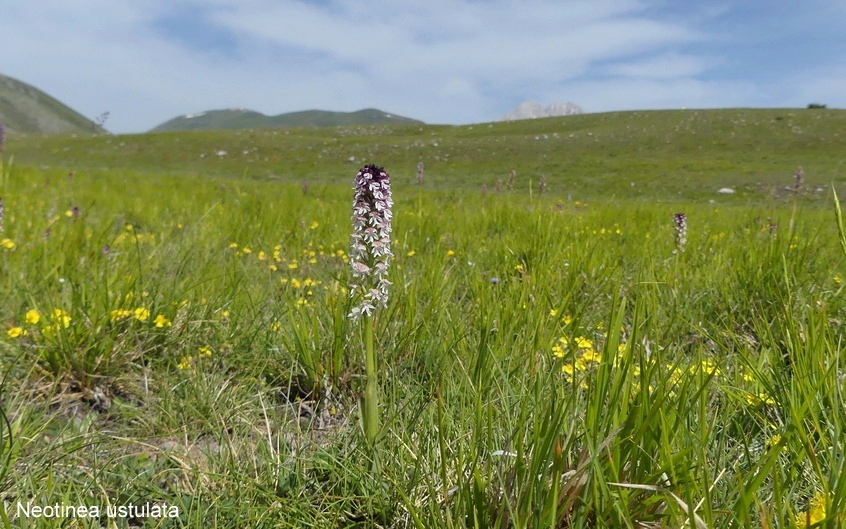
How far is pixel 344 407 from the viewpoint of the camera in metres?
2.34

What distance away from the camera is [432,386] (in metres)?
2.10

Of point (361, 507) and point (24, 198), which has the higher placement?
point (24, 198)

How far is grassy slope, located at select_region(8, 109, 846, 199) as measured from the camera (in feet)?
81.4

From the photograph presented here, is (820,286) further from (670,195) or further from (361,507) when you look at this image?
(670,195)

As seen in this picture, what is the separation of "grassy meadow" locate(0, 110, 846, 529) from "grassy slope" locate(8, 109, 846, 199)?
19.7 metres

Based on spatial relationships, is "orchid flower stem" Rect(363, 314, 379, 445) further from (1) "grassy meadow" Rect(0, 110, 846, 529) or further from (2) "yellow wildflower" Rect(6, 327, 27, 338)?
(2) "yellow wildflower" Rect(6, 327, 27, 338)

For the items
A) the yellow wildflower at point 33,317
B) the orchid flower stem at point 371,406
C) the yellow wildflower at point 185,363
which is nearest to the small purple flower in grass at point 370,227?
the orchid flower stem at point 371,406

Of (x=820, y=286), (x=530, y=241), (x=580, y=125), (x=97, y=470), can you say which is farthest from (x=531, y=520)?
(x=580, y=125)

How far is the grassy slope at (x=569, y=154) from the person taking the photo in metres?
24.8

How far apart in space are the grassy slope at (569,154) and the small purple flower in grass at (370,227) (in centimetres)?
2156

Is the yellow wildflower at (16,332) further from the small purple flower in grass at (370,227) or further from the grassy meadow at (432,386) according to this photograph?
the small purple flower in grass at (370,227)

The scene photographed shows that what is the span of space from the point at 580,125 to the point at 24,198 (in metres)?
51.7

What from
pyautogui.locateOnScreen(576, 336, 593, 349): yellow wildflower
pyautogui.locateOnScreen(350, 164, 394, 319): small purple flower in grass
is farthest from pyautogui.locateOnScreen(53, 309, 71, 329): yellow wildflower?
pyautogui.locateOnScreen(576, 336, 593, 349): yellow wildflower

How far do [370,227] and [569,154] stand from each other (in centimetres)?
3733
